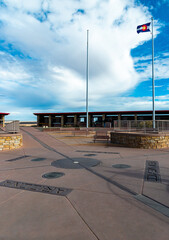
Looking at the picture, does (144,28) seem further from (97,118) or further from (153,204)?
(97,118)

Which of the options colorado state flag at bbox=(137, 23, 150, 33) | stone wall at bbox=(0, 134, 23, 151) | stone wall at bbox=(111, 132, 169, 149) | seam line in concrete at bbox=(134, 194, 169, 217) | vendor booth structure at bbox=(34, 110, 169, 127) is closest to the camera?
seam line in concrete at bbox=(134, 194, 169, 217)

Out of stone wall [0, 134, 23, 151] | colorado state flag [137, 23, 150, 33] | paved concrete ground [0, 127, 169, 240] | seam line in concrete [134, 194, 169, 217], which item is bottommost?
paved concrete ground [0, 127, 169, 240]

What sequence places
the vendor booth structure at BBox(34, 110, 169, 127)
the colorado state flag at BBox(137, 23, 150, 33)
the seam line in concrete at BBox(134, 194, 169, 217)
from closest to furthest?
1. the seam line in concrete at BBox(134, 194, 169, 217)
2. the colorado state flag at BBox(137, 23, 150, 33)
3. the vendor booth structure at BBox(34, 110, 169, 127)

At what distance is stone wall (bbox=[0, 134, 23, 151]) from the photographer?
913 centimetres

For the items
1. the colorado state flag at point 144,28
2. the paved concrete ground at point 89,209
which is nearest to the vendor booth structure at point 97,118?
the colorado state flag at point 144,28

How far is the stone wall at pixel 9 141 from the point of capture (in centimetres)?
913

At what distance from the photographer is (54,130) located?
25297mm

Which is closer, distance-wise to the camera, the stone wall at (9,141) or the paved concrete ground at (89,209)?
the paved concrete ground at (89,209)

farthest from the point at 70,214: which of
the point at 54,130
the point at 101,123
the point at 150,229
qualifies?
the point at 101,123

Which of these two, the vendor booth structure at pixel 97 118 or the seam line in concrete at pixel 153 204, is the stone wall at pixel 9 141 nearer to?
the seam line in concrete at pixel 153 204

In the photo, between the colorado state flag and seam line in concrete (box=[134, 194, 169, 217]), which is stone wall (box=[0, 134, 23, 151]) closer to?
seam line in concrete (box=[134, 194, 169, 217])

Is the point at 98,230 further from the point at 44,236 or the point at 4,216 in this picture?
the point at 4,216

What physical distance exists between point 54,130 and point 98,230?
23.6 meters

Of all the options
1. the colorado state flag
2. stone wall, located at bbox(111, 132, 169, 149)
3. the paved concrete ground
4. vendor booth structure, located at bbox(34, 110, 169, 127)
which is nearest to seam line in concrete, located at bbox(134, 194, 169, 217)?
the paved concrete ground
